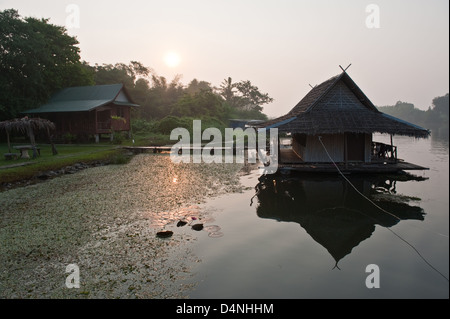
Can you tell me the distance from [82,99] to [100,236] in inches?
778

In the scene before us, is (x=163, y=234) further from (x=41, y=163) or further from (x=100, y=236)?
(x=41, y=163)

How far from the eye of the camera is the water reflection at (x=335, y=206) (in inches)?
269

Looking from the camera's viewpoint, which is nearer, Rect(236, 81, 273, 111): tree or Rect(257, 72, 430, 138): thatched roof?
Rect(257, 72, 430, 138): thatched roof

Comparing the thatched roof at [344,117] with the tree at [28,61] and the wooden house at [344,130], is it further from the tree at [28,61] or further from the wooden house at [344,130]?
the tree at [28,61]

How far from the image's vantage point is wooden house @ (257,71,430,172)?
12125mm

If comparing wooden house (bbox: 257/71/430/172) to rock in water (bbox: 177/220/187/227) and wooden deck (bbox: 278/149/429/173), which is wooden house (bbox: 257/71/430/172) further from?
rock in water (bbox: 177/220/187/227)

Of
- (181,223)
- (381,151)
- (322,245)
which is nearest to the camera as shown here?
(322,245)

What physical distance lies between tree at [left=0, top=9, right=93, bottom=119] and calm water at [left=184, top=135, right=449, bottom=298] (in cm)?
1960

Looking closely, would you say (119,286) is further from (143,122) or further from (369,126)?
(143,122)

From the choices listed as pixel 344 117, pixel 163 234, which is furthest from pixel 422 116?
pixel 163 234

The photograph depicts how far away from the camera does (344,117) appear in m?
12.7

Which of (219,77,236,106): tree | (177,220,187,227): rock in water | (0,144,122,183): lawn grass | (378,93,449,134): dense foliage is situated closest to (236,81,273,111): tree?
(219,77,236,106): tree

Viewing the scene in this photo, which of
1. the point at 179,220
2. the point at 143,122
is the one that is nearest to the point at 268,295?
the point at 179,220

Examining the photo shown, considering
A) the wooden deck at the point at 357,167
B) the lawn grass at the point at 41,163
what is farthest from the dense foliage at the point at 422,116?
the lawn grass at the point at 41,163
